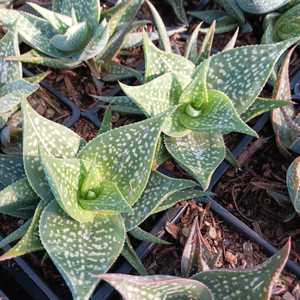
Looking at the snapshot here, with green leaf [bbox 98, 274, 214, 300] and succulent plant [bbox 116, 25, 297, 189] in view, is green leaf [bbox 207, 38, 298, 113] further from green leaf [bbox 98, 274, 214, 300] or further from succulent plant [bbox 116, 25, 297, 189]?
green leaf [bbox 98, 274, 214, 300]

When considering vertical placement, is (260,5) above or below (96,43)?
below

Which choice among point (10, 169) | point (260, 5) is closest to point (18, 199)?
point (10, 169)

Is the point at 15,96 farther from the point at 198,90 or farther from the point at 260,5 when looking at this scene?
the point at 260,5

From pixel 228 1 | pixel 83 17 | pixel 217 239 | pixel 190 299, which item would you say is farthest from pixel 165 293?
pixel 228 1

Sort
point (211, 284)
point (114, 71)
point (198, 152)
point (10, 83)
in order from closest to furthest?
point (211, 284) < point (198, 152) < point (10, 83) < point (114, 71)

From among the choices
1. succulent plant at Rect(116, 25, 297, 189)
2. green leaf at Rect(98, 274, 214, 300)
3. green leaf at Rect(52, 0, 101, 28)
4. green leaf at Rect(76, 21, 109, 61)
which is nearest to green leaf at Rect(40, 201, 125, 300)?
green leaf at Rect(98, 274, 214, 300)

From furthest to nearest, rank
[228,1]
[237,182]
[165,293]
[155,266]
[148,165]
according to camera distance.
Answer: [228,1] < [237,182] < [155,266] < [148,165] < [165,293]

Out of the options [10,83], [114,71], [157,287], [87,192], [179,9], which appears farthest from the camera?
[179,9]

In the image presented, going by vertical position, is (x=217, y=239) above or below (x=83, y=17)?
below

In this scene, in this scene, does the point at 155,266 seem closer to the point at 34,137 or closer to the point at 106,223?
the point at 106,223
